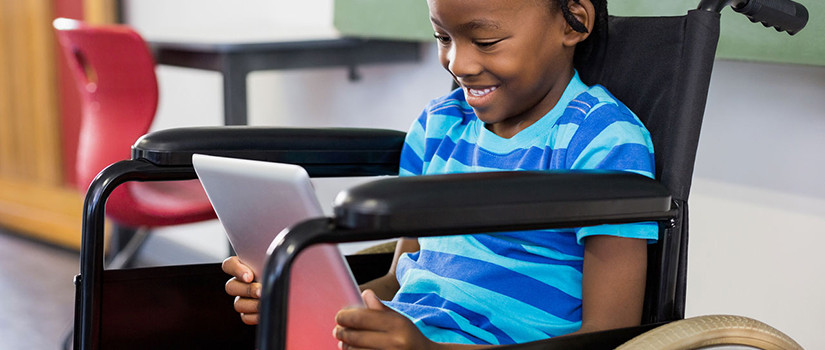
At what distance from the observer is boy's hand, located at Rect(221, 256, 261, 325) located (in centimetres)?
104

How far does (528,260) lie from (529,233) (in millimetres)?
31

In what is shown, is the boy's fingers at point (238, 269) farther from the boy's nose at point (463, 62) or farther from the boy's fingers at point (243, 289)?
the boy's nose at point (463, 62)

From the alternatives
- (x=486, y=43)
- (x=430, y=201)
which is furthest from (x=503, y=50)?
(x=430, y=201)

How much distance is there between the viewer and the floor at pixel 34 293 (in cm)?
238

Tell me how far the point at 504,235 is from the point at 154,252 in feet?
7.58

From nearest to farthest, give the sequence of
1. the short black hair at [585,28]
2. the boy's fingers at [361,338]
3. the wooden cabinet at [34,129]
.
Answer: the boy's fingers at [361,338] → the short black hair at [585,28] → the wooden cabinet at [34,129]

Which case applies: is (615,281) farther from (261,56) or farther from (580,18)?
(261,56)

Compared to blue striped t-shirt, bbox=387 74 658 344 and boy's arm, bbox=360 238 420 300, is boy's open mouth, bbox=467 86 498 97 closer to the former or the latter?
blue striped t-shirt, bbox=387 74 658 344

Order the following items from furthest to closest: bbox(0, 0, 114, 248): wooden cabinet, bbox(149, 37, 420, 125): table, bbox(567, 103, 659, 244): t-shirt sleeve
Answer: bbox(0, 0, 114, 248): wooden cabinet
bbox(149, 37, 420, 125): table
bbox(567, 103, 659, 244): t-shirt sleeve

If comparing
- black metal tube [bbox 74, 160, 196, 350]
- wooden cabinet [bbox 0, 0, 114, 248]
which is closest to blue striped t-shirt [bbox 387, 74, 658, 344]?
black metal tube [bbox 74, 160, 196, 350]

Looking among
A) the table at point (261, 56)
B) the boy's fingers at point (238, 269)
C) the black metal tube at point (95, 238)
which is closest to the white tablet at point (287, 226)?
the boy's fingers at point (238, 269)

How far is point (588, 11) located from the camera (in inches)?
42.3

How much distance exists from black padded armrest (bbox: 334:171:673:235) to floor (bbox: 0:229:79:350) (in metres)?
1.80

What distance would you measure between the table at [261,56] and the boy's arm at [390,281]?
0.81 meters
